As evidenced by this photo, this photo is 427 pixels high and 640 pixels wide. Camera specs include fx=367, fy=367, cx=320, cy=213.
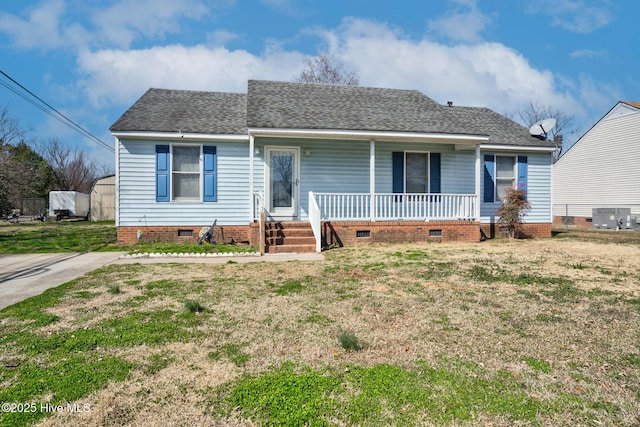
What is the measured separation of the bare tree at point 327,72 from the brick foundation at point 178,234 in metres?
18.6

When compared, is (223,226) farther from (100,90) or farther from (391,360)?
(100,90)

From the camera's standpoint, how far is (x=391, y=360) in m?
2.99

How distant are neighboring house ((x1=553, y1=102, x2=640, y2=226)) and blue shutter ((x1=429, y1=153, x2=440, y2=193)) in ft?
41.4

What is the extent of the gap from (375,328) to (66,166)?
52740mm

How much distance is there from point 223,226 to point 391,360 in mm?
8873

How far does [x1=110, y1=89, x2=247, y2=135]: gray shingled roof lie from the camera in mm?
10617

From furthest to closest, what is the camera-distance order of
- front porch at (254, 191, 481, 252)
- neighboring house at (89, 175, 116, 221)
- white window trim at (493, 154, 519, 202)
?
1. neighboring house at (89, 175, 116, 221)
2. white window trim at (493, 154, 519, 202)
3. front porch at (254, 191, 481, 252)

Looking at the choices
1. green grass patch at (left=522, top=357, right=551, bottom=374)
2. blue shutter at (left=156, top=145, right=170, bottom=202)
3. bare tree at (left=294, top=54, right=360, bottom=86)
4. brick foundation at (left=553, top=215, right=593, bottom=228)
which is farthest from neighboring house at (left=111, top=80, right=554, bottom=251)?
bare tree at (left=294, top=54, right=360, bottom=86)

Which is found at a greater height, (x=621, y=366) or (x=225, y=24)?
(x=225, y=24)

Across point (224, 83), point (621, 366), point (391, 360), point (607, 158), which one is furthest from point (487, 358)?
point (224, 83)

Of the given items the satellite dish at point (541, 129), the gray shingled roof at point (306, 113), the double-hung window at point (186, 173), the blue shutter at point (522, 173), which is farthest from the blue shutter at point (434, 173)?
the double-hung window at point (186, 173)

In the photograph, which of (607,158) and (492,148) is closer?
(492,148)

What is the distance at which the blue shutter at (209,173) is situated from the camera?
35.9 ft

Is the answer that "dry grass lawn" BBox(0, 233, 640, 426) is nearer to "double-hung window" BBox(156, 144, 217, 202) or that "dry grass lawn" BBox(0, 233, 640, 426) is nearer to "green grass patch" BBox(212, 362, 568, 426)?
"green grass patch" BBox(212, 362, 568, 426)
